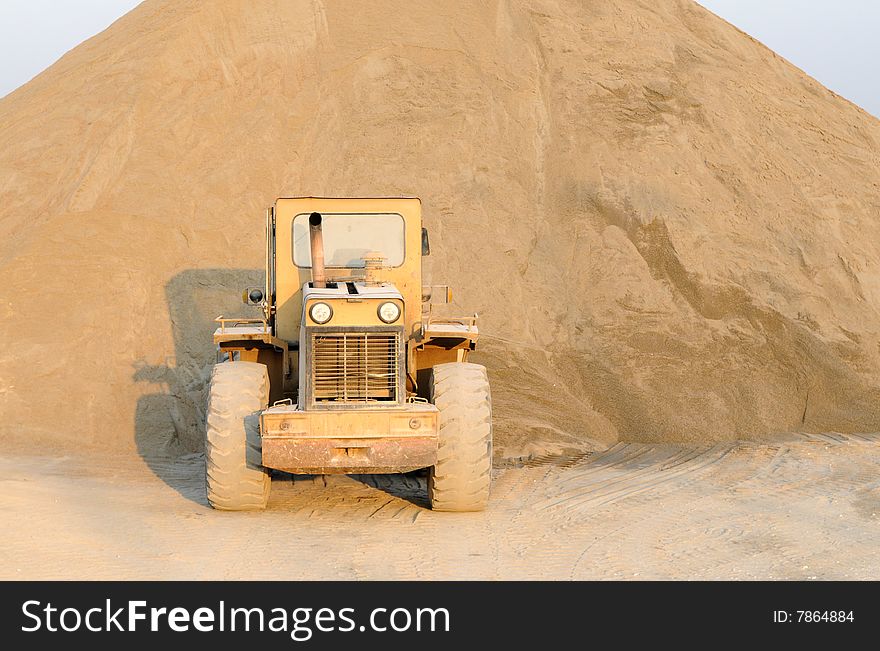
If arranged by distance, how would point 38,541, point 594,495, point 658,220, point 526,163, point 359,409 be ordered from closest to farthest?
point 38,541 → point 359,409 → point 594,495 → point 658,220 → point 526,163

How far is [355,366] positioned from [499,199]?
8.22m

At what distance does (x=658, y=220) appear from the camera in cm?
1598

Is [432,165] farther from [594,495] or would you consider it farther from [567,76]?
[594,495]

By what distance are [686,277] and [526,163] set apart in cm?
339

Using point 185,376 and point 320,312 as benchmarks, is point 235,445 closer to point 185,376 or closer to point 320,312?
point 320,312

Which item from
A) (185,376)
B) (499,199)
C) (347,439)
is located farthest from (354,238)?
(499,199)

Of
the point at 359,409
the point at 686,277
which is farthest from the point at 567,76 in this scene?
the point at 359,409

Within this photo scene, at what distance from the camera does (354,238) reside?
9.91 m

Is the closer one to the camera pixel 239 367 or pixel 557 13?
pixel 239 367

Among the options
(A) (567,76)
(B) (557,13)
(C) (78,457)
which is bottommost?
(C) (78,457)

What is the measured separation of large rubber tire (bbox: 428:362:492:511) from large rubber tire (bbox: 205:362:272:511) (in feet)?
4.90

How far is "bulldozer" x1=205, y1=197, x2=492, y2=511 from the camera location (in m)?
8.49

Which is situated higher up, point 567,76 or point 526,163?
point 567,76

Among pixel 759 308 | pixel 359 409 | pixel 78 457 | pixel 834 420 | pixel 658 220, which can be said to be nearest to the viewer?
pixel 359 409
